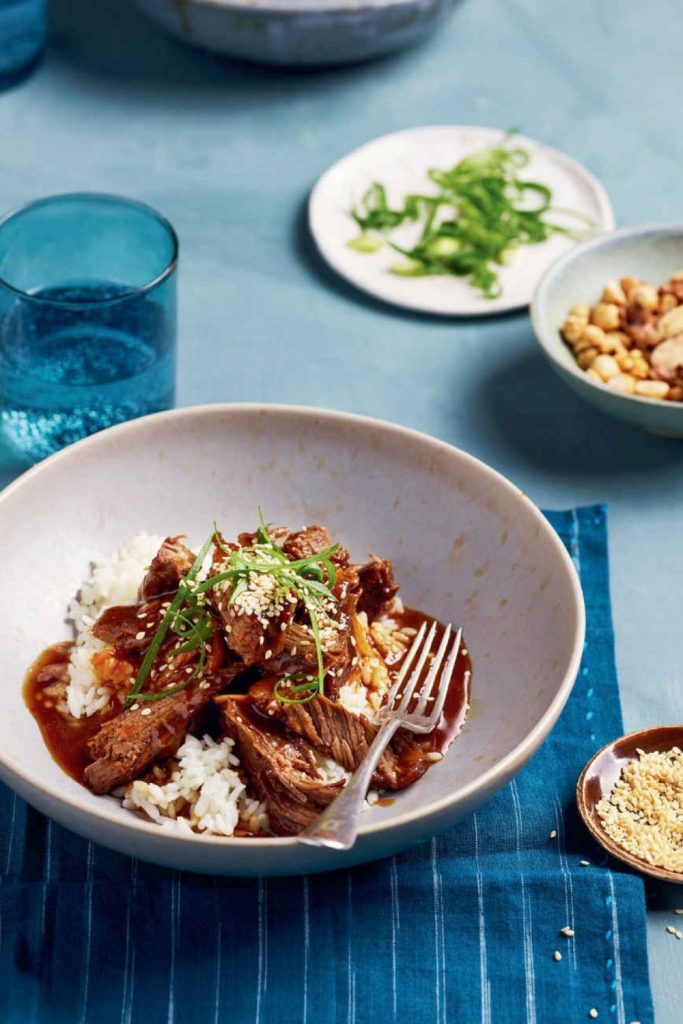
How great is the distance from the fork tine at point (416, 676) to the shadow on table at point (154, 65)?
8.03 feet

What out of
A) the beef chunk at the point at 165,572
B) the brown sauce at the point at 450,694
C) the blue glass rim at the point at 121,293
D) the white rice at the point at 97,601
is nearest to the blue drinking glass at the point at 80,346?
the blue glass rim at the point at 121,293

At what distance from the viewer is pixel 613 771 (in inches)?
95.1

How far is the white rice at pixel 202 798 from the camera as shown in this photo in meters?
2.15

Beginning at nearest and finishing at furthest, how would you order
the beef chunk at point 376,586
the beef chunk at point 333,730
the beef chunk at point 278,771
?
the beef chunk at point 278,771, the beef chunk at point 333,730, the beef chunk at point 376,586

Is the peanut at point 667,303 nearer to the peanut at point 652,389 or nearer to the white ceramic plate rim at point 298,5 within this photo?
the peanut at point 652,389

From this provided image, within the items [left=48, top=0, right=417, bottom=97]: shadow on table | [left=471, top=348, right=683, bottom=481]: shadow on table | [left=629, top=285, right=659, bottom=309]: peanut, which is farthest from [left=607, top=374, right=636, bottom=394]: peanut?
[left=48, top=0, right=417, bottom=97]: shadow on table

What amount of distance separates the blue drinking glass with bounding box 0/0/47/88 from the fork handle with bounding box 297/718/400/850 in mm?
2877

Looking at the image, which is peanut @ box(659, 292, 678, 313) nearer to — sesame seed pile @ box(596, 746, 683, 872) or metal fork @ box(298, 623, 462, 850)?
metal fork @ box(298, 623, 462, 850)

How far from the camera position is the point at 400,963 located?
A: 216cm

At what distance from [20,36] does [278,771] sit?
9.68ft

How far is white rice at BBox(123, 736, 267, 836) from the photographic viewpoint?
2.15 meters

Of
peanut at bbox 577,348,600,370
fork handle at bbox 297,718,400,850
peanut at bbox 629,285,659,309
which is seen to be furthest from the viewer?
peanut at bbox 629,285,659,309

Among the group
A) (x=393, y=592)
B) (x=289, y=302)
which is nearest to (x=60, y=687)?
(x=393, y=592)

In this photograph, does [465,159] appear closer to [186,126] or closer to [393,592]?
[186,126]
